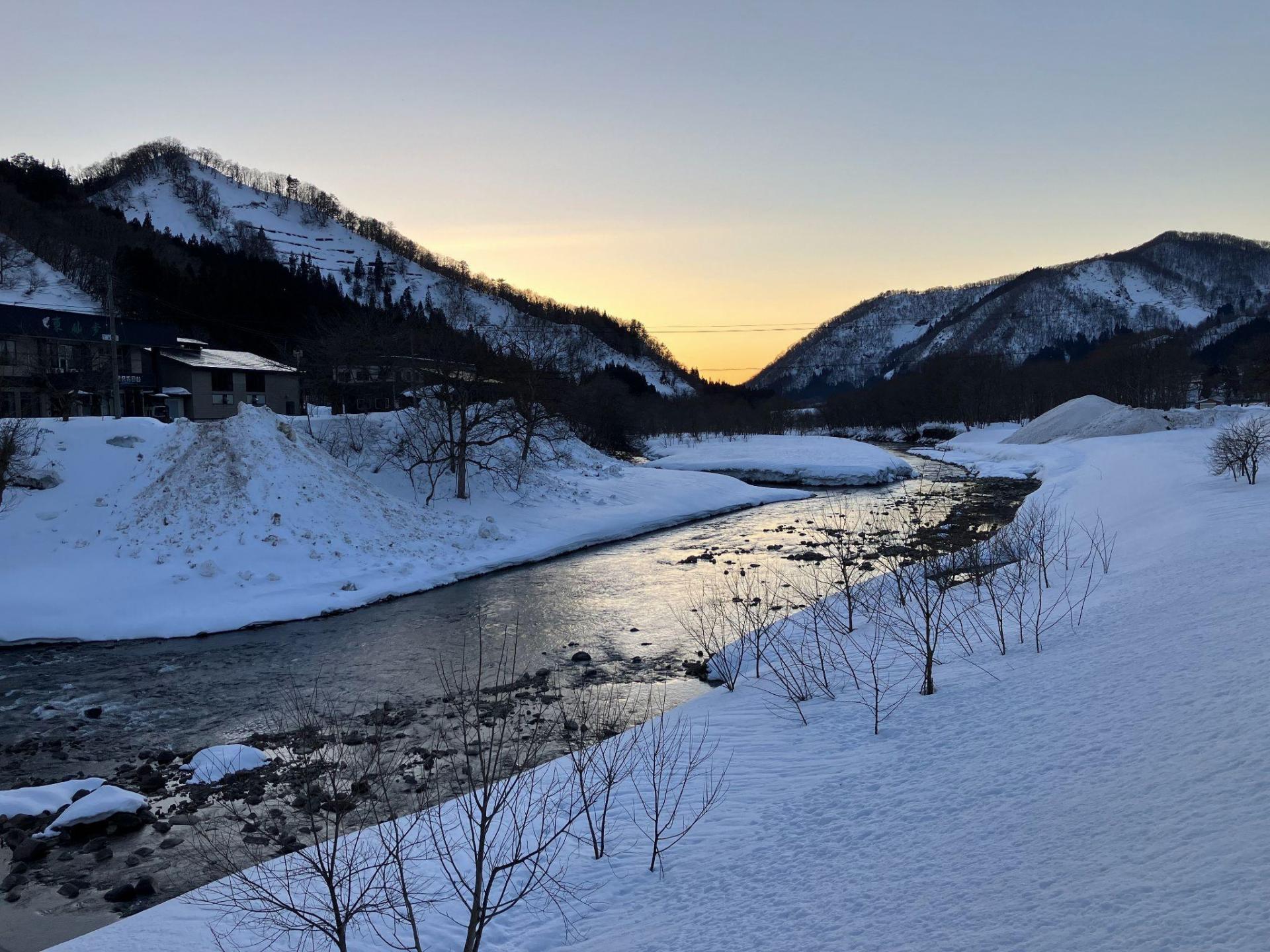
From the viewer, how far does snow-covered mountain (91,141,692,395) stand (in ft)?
469

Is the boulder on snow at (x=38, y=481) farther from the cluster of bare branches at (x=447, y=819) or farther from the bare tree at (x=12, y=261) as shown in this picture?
the bare tree at (x=12, y=261)

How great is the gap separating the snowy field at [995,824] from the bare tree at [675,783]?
0.52ft

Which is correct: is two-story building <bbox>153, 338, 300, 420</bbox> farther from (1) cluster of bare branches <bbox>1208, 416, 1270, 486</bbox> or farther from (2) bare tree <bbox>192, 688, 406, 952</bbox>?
(1) cluster of bare branches <bbox>1208, 416, 1270, 486</bbox>

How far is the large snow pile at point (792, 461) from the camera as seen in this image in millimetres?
49031

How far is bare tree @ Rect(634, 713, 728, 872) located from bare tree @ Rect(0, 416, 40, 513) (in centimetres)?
2153

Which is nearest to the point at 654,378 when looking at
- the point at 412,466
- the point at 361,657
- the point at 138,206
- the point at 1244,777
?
the point at 138,206

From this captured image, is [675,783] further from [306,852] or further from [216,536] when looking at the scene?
[216,536]

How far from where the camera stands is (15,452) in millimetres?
21703

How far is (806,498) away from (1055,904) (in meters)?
37.3

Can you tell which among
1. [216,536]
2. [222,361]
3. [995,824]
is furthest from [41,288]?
[995,824]

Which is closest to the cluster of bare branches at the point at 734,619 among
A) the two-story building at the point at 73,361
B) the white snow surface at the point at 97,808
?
the white snow surface at the point at 97,808

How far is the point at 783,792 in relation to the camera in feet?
24.6

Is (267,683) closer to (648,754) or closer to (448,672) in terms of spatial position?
(448,672)

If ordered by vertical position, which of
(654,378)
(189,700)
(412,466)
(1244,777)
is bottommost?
(189,700)
